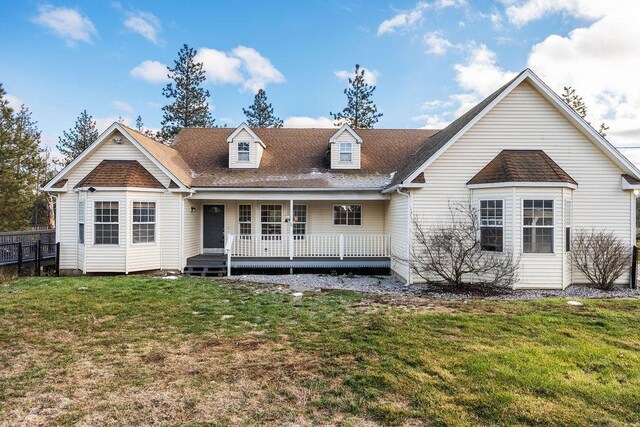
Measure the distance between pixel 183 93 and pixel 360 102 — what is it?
51.6ft

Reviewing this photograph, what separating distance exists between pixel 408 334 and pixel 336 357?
1.57m

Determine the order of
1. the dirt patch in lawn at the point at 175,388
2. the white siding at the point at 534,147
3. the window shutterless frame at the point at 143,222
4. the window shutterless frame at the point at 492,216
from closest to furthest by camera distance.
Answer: the dirt patch in lawn at the point at 175,388
the window shutterless frame at the point at 492,216
the white siding at the point at 534,147
the window shutterless frame at the point at 143,222

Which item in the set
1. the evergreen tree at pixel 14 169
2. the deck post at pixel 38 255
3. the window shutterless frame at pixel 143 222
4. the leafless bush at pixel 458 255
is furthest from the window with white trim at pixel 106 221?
the evergreen tree at pixel 14 169

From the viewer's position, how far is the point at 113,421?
10.8ft

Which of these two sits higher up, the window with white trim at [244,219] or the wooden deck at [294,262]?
the window with white trim at [244,219]

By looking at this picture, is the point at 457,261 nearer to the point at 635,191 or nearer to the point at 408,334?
the point at 408,334

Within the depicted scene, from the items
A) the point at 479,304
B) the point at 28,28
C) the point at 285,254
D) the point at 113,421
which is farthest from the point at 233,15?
the point at 113,421

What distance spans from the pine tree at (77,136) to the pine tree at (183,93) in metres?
12.2

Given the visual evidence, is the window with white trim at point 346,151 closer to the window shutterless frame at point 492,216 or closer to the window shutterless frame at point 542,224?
the window shutterless frame at point 492,216

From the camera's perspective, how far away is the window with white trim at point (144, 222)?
1227cm

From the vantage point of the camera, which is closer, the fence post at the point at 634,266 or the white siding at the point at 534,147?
the fence post at the point at 634,266

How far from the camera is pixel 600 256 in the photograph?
A: 10.5m

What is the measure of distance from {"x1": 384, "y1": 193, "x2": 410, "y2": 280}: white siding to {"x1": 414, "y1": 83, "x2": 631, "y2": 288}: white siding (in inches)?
28.8

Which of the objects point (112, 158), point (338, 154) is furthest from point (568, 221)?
point (112, 158)
